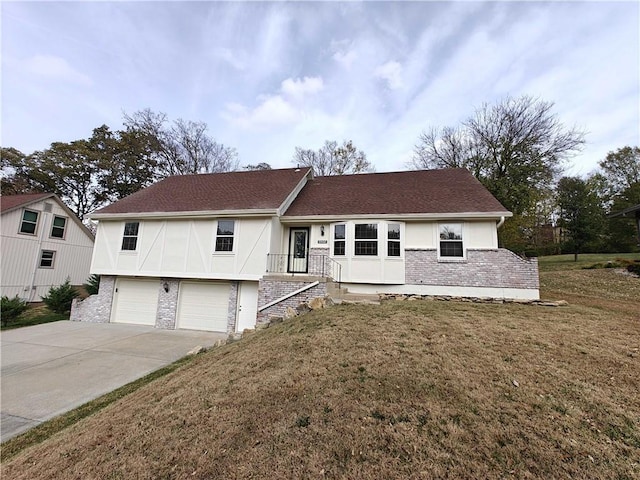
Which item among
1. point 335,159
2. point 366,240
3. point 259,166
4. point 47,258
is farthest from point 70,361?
point 259,166

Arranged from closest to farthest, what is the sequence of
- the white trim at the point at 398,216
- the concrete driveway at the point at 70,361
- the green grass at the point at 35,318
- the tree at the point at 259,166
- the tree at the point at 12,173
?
the concrete driveway at the point at 70,361, the white trim at the point at 398,216, the green grass at the point at 35,318, the tree at the point at 12,173, the tree at the point at 259,166

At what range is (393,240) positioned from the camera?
9.92 m

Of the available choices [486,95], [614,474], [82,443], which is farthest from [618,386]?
[486,95]

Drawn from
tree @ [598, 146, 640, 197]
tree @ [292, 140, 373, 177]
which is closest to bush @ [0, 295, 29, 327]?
tree @ [292, 140, 373, 177]

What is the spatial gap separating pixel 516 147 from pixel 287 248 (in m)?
15.2

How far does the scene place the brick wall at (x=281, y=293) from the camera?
8570 mm

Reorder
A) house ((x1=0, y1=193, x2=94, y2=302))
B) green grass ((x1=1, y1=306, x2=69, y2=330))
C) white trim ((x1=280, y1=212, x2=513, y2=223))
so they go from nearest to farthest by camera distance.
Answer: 1. white trim ((x1=280, y1=212, x2=513, y2=223))
2. green grass ((x1=1, y1=306, x2=69, y2=330))
3. house ((x1=0, y1=193, x2=94, y2=302))

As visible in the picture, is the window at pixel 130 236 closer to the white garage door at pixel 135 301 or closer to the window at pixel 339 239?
the white garage door at pixel 135 301

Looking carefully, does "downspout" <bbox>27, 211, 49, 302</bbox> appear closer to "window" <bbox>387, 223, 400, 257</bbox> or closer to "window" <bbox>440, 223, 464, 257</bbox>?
"window" <bbox>387, 223, 400, 257</bbox>

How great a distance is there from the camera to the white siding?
10602 millimetres

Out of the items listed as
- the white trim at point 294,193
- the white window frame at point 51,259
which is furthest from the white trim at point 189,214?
the white window frame at point 51,259

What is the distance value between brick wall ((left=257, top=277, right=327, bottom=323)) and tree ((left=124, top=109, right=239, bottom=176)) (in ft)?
64.5

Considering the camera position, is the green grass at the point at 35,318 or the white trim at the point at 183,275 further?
the green grass at the point at 35,318

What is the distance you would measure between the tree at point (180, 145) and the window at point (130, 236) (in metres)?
14.4
